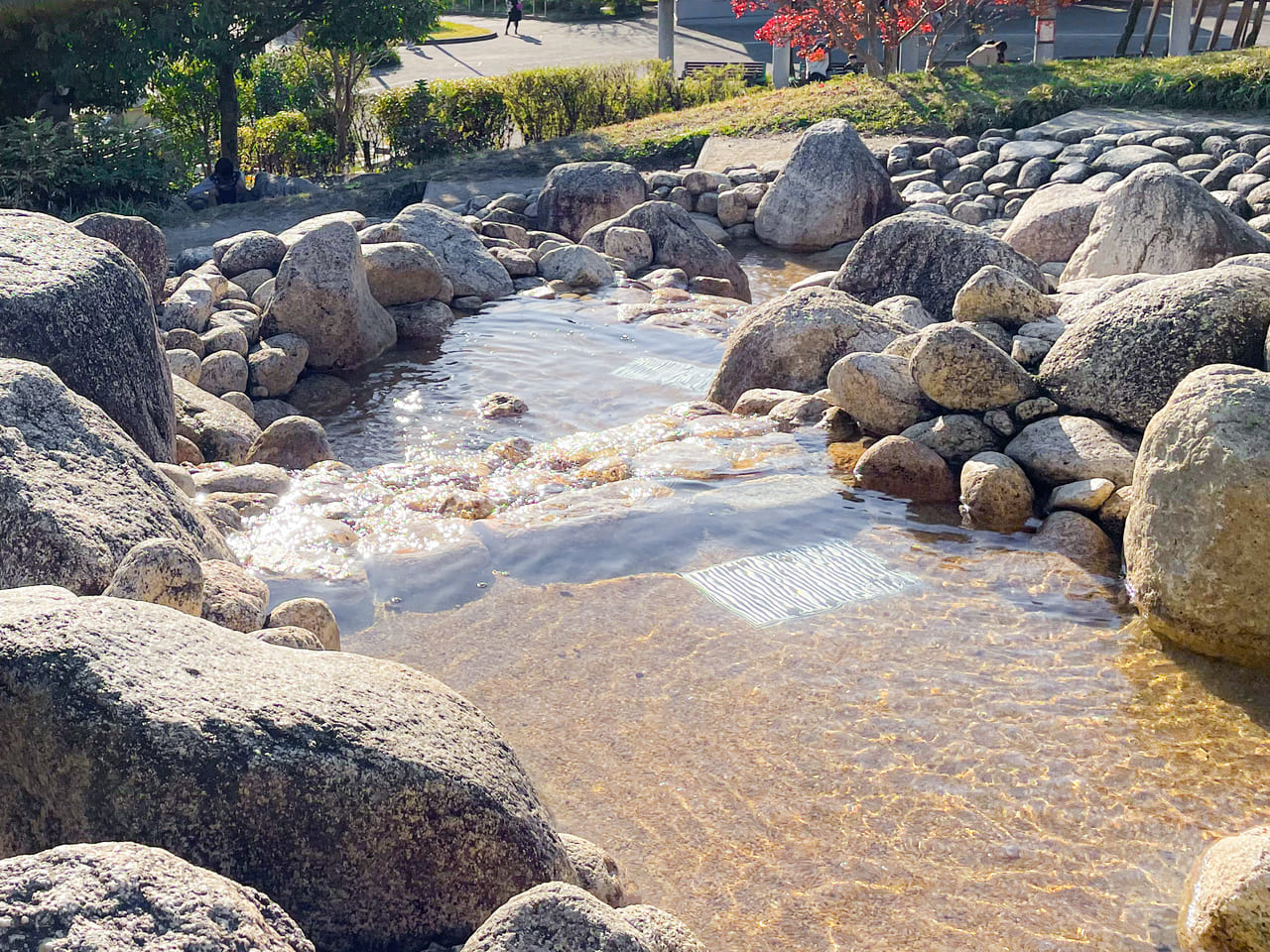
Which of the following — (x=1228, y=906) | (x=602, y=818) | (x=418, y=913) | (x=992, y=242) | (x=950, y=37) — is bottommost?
(x=602, y=818)

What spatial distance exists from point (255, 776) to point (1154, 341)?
5747 millimetres

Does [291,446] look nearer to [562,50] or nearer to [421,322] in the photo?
[421,322]

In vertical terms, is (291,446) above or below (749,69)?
below

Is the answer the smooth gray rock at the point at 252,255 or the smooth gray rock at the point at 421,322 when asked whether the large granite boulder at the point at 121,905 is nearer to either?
the smooth gray rock at the point at 421,322

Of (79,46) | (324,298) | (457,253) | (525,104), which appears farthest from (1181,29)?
(79,46)

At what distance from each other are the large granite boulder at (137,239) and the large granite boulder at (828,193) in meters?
7.61

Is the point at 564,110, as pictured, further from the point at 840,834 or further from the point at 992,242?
the point at 840,834

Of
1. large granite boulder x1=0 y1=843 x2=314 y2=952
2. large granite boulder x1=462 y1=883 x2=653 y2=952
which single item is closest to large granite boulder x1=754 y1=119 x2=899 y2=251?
large granite boulder x1=462 y1=883 x2=653 y2=952

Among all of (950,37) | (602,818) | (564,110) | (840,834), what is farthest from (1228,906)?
(950,37)

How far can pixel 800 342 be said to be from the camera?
28.1 ft

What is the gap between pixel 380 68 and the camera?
32.8 meters

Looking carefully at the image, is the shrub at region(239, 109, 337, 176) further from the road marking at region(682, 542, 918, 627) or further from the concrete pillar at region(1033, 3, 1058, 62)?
the road marking at region(682, 542, 918, 627)

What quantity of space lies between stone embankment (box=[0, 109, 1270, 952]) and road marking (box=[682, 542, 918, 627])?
97 cm

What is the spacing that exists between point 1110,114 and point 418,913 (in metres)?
16.4
